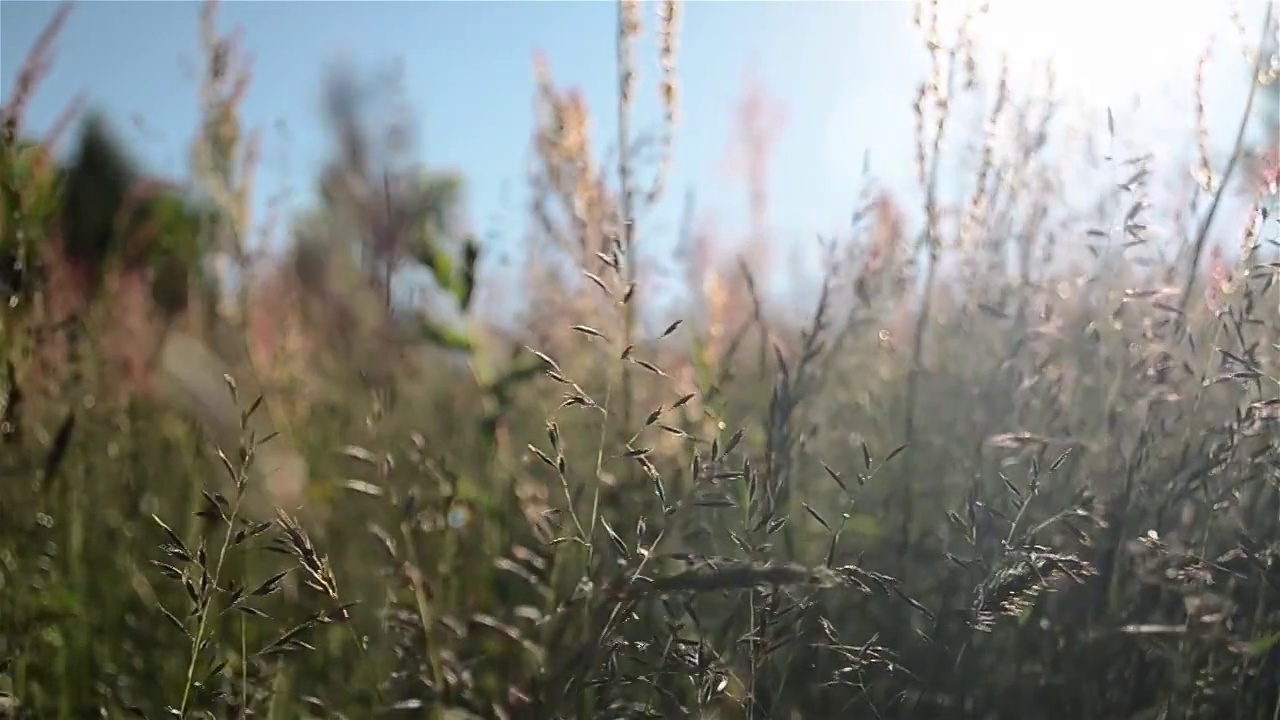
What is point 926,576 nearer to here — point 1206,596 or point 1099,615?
point 1099,615

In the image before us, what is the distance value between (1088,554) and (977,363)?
0.67m

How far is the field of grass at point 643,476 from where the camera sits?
1020 mm

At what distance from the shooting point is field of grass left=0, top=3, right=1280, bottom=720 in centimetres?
102

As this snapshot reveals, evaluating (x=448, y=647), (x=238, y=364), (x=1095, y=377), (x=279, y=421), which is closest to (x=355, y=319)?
(x=279, y=421)

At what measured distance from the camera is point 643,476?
1.47 metres

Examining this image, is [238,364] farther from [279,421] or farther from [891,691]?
[891,691]

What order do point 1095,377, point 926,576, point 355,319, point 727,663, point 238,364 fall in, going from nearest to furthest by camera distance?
point 727,663, point 926,576, point 1095,377, point 355,319, point 238,364

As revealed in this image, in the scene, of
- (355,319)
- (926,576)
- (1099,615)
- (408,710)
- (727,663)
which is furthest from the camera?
(355,319)

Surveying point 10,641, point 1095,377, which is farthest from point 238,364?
point 1095,377

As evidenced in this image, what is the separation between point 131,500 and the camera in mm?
1757

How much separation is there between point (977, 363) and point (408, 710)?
118 centimetres

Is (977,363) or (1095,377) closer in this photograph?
(1095,377)

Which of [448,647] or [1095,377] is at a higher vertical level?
[1095,377]


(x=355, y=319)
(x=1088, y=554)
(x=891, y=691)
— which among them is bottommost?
(x=891, y=691)
